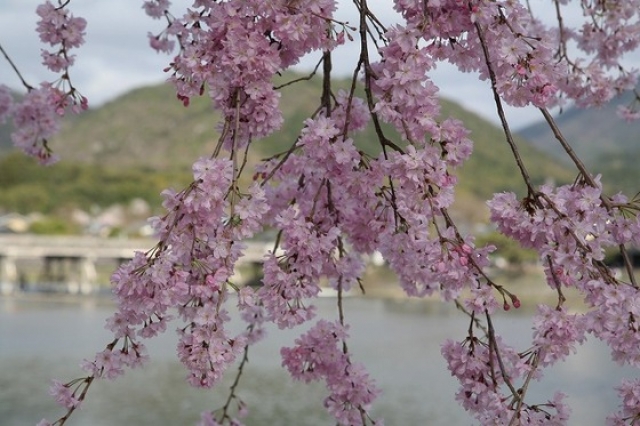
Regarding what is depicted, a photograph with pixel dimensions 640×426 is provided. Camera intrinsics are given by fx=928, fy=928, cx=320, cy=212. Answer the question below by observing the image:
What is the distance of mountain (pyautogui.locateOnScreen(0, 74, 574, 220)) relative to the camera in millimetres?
92688

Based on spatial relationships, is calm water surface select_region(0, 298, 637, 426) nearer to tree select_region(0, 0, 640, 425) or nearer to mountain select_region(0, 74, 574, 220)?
tree select_region(0, 0, 640, 425)

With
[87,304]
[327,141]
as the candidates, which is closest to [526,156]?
[87,304]

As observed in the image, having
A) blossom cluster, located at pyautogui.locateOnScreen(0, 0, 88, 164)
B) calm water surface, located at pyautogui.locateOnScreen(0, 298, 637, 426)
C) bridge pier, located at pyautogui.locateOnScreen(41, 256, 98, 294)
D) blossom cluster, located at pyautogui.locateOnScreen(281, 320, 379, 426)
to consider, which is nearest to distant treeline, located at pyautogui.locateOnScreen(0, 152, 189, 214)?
bridge pier, located at pyautogui.locateOnScreen(41, 256, 98, 294)

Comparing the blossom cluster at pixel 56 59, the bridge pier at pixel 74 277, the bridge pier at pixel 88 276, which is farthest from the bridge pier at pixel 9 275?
the blossom cluster at pixel 56 59

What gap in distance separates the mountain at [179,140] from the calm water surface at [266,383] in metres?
53.4

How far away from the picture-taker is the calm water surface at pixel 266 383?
1636 centimetres

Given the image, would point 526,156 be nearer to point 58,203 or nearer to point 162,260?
point 58,203

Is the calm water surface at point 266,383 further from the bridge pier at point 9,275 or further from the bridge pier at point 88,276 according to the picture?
the bridge pier at point 9,275

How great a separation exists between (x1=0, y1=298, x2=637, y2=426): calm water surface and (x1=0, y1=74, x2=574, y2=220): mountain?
53.4 meters

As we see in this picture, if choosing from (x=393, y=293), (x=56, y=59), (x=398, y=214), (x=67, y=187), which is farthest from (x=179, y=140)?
(x=398, y=214)

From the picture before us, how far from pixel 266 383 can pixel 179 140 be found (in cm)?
9957

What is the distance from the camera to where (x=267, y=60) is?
1907 millimetres

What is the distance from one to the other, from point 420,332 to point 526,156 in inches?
3502

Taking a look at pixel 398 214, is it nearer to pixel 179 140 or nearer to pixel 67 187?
pixel 67 187
